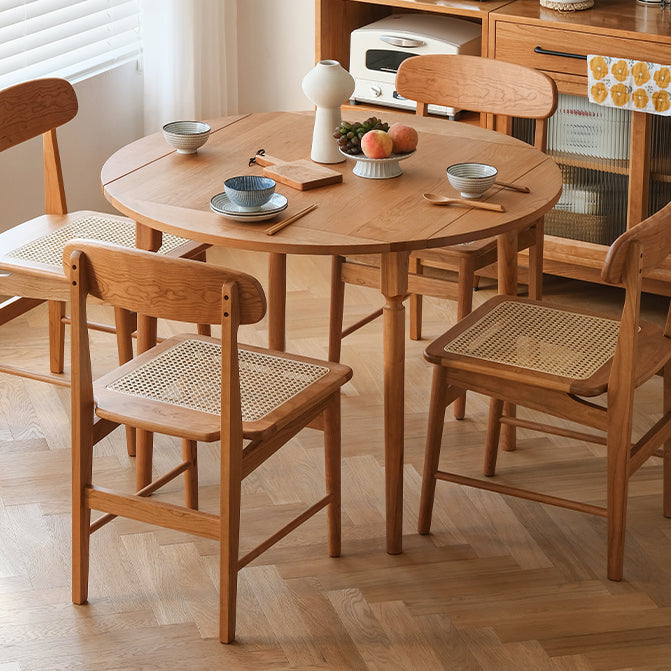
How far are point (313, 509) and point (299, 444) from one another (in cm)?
61

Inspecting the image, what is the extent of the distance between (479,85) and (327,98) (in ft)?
2.10

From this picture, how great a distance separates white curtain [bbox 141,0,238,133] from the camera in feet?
13.8

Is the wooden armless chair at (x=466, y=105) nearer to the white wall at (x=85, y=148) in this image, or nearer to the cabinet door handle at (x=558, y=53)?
the cabinet door handle at (x=558, y=53)

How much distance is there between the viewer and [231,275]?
6.44 ft


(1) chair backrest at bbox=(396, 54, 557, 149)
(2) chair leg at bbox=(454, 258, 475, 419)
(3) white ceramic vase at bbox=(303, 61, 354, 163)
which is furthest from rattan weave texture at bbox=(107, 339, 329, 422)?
(1) chair backrest at bbox=(396, 54, 557, 149)

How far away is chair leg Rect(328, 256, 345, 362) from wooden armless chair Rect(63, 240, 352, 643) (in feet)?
2.58

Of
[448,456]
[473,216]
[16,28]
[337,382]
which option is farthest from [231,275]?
[16,28]

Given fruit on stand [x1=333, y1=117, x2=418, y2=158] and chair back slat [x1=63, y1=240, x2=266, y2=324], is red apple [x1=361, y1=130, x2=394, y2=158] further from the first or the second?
chair back slat [x1=63, y1=240, x2=266, y2=324]

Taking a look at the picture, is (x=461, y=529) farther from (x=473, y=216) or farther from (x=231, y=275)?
(x=231, y=275)

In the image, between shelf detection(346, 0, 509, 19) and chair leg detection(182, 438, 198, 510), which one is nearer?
chair leg detection(182, 438, 198, 510)

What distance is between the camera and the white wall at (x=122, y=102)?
154 inches

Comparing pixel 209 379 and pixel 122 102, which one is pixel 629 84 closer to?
pixel 209 379

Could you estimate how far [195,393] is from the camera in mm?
2273

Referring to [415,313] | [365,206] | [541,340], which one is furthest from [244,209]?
[415,313]
